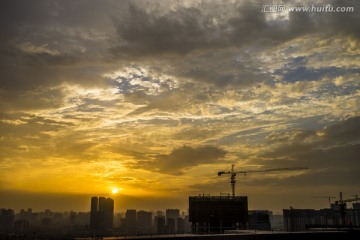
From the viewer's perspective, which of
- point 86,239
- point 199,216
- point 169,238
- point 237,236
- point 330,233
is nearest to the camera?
point 86,239

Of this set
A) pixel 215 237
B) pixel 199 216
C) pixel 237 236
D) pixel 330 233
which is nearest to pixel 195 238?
pixel 215 237

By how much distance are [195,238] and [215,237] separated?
9.90 feet

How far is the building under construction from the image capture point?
16688 cm

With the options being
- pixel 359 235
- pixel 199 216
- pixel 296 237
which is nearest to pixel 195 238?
pixel 296 237

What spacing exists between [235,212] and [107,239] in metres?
144

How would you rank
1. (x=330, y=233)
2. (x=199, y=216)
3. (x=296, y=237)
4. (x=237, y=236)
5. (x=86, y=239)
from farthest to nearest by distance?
(x=199, y=216), (x=330, y=233), (x=296, y=237), (x=237, y=236), (x=86, y=239)

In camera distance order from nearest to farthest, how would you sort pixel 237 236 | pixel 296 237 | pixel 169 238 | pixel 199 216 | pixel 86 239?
pixel 86 239
pixel 169 238
pixel 237 236
pixel 296 237
pixel 199 216

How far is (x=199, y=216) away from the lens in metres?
169

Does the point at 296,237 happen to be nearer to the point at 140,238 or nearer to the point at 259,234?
the point at 259,234

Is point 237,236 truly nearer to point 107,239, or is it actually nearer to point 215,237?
point 215,237

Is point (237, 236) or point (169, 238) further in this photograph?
point (237, 236)

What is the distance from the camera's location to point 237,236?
4556cm

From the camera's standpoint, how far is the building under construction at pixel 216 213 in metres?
167

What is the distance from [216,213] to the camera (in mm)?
169875
